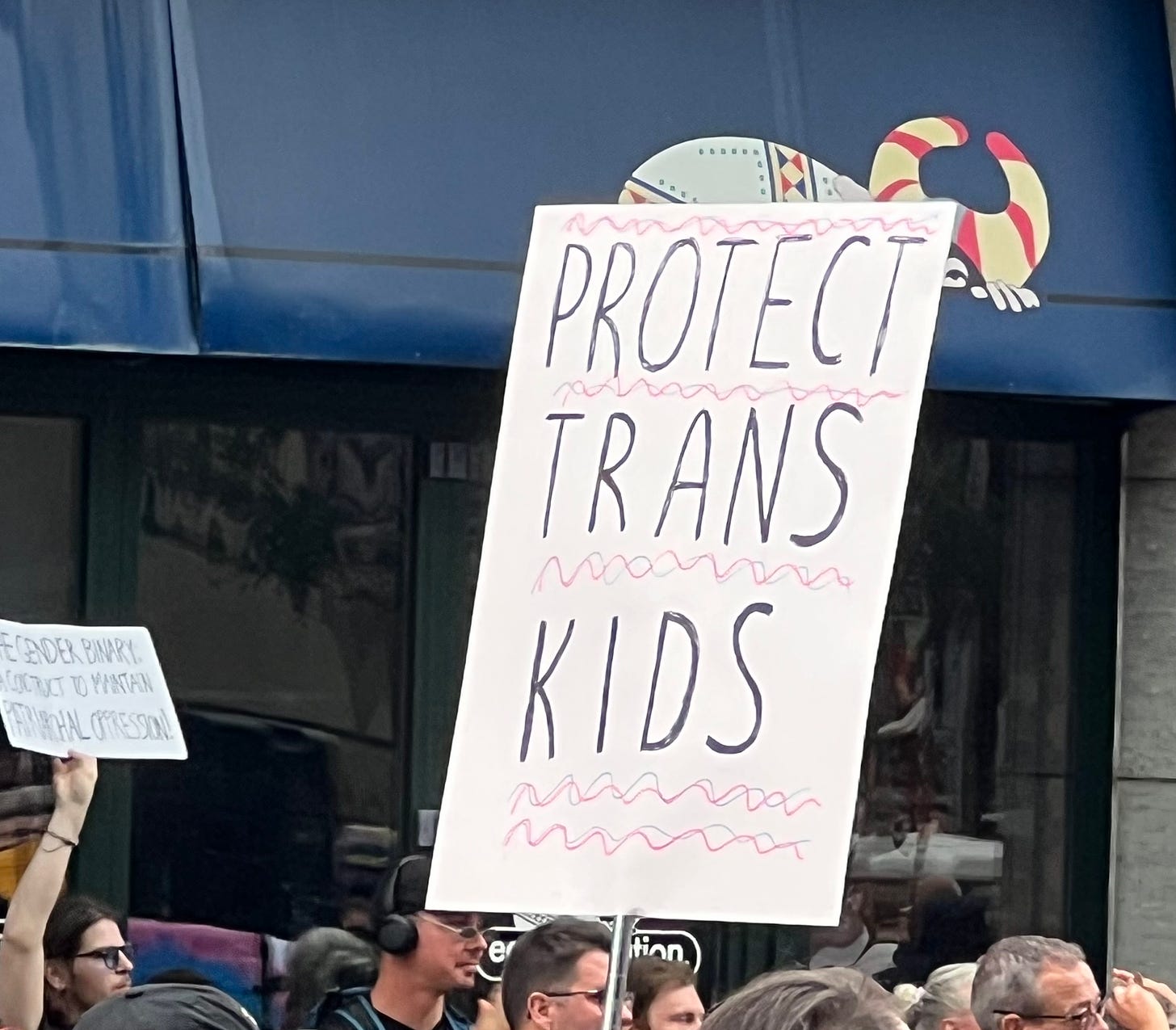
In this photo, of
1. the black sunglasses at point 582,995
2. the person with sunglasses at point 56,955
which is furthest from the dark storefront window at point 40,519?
the black sunglasses at point 582,995

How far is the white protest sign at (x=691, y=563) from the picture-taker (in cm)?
371

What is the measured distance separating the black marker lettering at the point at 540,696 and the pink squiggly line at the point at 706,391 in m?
0.38

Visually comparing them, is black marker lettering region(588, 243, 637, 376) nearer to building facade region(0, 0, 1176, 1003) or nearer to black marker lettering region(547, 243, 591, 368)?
black marker lettering region(547, 243, 591, 368)

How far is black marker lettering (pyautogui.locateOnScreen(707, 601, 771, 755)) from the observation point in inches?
147

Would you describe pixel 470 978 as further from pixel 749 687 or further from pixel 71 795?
pixel 749 687

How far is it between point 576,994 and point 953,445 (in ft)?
10.5

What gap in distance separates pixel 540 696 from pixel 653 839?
11.4 inches

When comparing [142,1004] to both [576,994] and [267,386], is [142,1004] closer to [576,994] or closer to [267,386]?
[576,994]

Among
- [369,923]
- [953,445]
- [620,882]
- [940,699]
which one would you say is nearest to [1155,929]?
[940,699]

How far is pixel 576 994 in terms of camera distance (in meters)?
5.15

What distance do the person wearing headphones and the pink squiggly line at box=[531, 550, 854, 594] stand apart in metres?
1.93

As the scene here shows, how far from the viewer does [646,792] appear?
3742 mm

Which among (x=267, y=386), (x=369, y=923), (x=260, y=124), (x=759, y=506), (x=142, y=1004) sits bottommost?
(x=369, y=923)

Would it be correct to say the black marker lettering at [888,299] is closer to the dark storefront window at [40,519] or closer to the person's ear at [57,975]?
the person's ear at [57,975]
